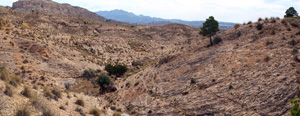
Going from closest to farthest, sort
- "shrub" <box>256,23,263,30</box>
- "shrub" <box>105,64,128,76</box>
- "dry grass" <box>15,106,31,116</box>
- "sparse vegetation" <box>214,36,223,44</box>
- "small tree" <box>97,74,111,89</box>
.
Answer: "dry grass" <box>15,106,31,116</box>
"shrub" <box>256,23,263,30</box>
"sparse vegetation" <box>214,36,223,44</box>
"small tree" <box>97,74,111,89</box>
"shrub" <box>105,64,128,76</box>

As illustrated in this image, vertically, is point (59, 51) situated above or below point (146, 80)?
above

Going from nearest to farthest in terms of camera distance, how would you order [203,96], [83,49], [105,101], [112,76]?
[203,96], [105,101], [112,76], [83,49]

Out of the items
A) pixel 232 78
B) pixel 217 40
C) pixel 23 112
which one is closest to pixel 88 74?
pixel 217 40

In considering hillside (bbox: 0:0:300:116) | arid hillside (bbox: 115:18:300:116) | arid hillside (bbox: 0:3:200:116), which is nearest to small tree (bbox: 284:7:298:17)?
hillside (bbox: 0:0:300:116)

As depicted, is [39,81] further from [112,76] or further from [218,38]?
[218,38]

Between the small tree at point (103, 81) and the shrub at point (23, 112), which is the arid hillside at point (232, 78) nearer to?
the small tree at point (103, 81)

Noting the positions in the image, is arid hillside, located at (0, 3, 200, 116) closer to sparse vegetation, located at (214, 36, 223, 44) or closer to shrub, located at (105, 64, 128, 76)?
shrub, located at (105, 64, 128, 76)

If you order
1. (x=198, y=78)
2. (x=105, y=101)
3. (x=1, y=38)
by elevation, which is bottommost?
(x=105, y=101)

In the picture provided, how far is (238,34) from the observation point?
22.2 metres

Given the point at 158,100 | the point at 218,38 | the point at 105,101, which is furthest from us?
the point at 218,38

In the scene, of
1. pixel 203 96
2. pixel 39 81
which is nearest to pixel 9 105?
pixel 203 96

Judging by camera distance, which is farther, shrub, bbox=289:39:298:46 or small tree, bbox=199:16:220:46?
small tree, bbox=199:16:220:46

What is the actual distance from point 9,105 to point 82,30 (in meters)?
55.9

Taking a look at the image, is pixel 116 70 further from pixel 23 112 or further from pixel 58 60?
pixel 23 112
